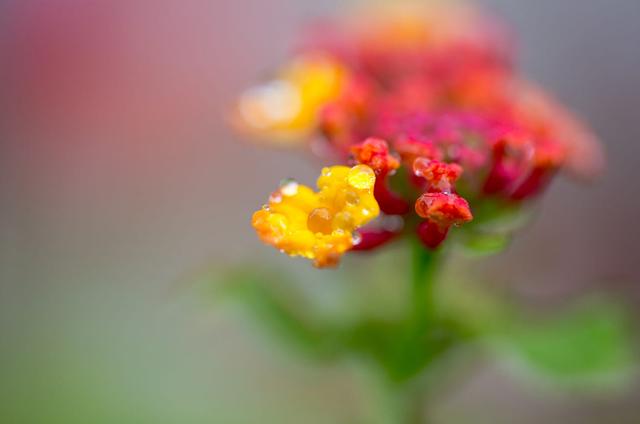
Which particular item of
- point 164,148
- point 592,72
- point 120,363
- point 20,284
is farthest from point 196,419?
point 592,72

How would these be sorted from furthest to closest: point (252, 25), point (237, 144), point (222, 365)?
point (252, 25), point (237, 144), point (222, 365)

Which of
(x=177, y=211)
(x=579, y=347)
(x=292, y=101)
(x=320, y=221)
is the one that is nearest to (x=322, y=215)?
(x=320, y=221)

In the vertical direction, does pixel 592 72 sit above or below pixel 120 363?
above

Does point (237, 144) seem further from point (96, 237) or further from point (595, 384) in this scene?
point (595, 384)

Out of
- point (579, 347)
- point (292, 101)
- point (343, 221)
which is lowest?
point (343, 221)

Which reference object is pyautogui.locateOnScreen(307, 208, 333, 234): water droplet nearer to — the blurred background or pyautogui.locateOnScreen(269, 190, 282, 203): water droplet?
pyautogui.locateOnScreen(269, 190, 282, 203): water droplet

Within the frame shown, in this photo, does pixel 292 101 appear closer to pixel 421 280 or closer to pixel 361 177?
pixel 421 280

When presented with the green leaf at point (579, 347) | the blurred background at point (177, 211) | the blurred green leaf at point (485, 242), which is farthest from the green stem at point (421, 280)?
the blurred background at point (177, 211)
